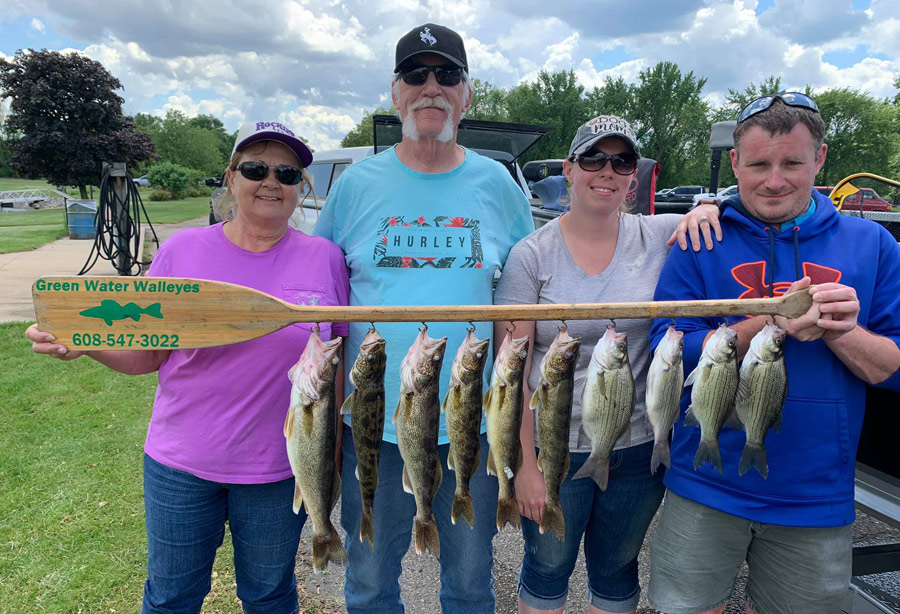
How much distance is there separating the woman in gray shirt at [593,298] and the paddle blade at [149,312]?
102 cm

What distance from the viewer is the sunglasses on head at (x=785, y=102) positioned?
2.06m

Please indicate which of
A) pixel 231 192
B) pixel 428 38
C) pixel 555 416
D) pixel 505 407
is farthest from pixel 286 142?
pixel 555 416

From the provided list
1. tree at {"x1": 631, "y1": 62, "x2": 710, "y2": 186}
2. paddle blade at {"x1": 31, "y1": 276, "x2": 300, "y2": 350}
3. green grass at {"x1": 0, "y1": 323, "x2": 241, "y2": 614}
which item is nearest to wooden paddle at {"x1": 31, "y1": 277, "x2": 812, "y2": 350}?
paddle blade at {"x1": 31, "y1": 276, "x2": 300, "y2": 350}

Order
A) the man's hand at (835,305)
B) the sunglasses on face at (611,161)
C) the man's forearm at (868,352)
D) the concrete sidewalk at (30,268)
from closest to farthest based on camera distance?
the man's hand at (835,305), the man's forearm at (868,352), the sunglasses on face at (611,161), the concrete sidewalk at (30,268)

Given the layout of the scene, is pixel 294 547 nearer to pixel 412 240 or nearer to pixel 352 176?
pixel 412 240

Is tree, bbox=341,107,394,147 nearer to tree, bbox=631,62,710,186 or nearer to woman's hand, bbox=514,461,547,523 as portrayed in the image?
tree, bbox=631,62,710,186

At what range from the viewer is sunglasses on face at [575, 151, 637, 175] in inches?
88.7

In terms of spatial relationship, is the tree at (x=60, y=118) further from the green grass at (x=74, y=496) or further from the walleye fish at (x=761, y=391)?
the walleye fish at (x=761, y=391)

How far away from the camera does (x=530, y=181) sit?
32.1 ft

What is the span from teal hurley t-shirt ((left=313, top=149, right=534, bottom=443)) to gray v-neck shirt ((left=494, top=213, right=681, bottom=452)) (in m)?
0.14

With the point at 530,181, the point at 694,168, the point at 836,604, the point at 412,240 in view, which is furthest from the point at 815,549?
the point at 694,168

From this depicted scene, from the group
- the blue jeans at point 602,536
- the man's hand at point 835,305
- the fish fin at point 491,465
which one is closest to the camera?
the man's hand at point 835,305

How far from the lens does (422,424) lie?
201 cm

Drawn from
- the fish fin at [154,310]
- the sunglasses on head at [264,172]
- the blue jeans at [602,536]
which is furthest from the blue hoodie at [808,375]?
the fish fin at [154,310]
